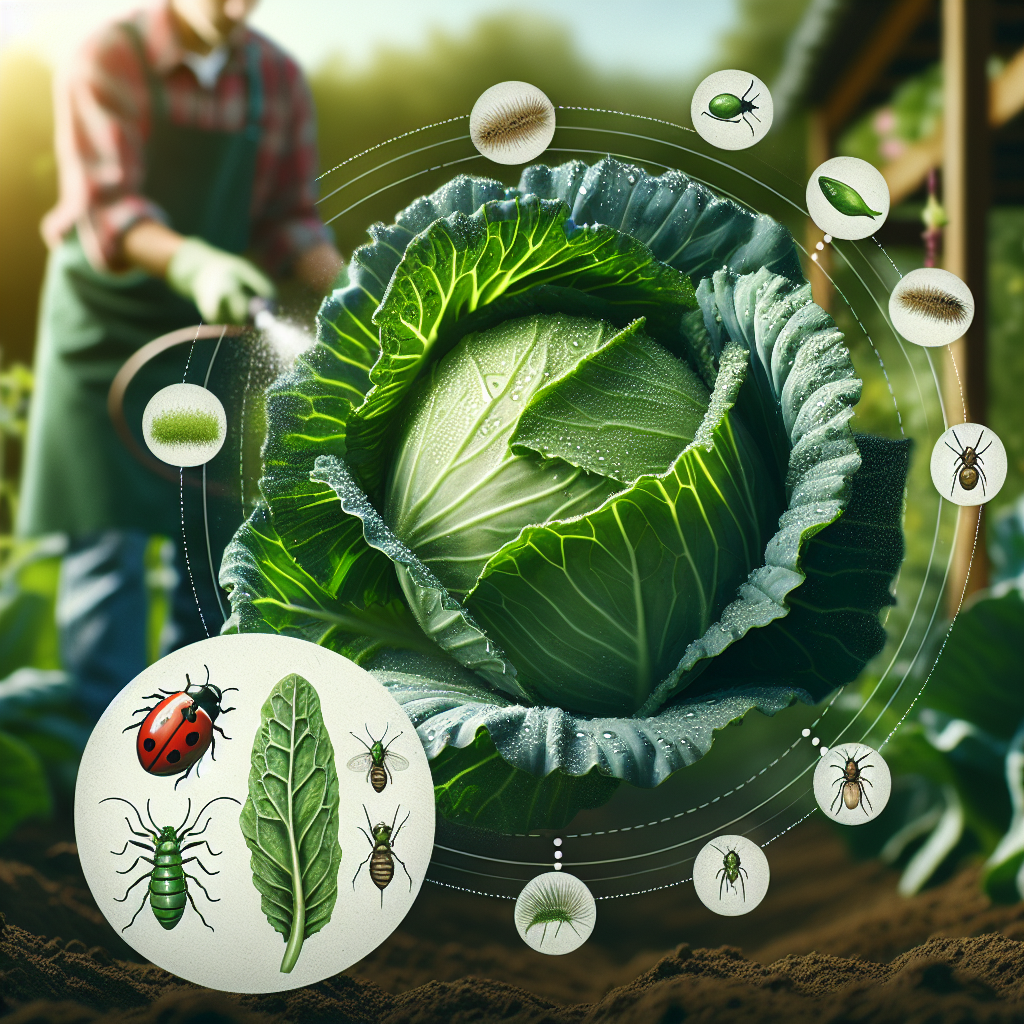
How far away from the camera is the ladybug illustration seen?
2.08 ft

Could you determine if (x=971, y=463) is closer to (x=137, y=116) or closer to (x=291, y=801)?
(x=291, y=801)

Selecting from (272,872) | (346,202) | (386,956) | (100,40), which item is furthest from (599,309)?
(100,40)

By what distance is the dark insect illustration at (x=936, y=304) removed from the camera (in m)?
0.73

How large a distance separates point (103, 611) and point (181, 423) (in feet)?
4.90

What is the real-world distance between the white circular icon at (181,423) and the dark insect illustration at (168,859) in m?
0.26

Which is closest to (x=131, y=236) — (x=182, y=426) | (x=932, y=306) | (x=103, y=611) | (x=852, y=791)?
(x=103, y=611)

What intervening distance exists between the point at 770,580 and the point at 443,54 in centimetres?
154

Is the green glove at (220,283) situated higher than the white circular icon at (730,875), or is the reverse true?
the green glove at (220,283)

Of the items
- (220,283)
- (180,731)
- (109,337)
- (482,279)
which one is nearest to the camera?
(180,731)

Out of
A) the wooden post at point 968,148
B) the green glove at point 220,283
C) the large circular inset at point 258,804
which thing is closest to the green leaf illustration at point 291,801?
the large circular inset at point 258,804

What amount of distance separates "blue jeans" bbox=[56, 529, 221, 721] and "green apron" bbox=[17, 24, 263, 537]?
0.18ft

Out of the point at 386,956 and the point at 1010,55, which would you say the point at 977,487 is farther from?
the point at 1010,55

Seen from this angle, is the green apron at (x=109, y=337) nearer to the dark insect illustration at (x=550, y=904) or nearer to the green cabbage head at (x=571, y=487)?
the green cabbage head at (x=571, y=487)

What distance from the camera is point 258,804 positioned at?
646 mm
